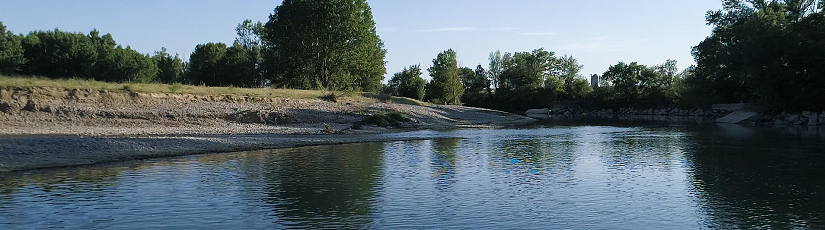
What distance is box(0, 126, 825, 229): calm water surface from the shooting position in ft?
39.9

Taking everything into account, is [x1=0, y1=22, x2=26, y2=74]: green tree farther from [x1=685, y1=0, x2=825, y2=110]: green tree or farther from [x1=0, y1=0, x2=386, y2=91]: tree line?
[x1=685, y1=0, x2=825, y2=110]: green tree

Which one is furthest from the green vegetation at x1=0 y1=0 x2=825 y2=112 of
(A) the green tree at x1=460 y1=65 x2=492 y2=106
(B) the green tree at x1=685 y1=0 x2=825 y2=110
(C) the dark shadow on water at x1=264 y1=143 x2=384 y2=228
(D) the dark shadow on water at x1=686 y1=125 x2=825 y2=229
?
(D) the dark shadow on water at x1=686 y1=125 x2=825 y2=229

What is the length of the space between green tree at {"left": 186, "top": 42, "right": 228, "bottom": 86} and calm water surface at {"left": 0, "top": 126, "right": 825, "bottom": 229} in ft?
216

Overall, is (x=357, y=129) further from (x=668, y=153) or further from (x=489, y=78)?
(x=489, y=78)

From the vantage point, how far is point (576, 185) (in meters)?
16.7

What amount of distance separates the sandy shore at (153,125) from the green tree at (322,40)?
19.6m

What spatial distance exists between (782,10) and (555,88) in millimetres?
63436

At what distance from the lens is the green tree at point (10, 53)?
2427 inches

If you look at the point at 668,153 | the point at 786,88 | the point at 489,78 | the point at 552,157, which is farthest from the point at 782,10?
the point at 489,78

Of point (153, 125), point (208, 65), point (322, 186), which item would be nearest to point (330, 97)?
point (153, 125)

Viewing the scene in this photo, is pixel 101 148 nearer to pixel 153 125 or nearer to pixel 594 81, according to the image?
pixel 153 125

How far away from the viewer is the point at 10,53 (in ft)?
206

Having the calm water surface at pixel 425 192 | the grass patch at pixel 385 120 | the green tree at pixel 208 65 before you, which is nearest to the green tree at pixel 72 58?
the green tree at pixel 208 65

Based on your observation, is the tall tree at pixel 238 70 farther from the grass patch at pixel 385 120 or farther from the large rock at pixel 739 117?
the large rock at pixel 739 117
